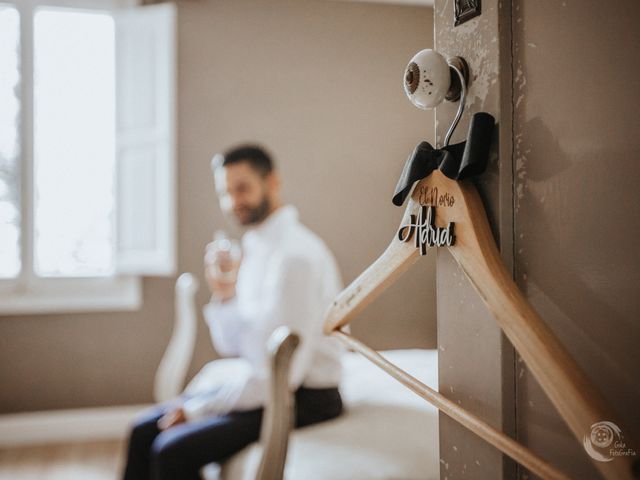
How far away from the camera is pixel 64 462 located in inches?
110

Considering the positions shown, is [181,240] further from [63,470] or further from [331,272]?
[331,272]

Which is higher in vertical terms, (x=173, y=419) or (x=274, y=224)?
(x=274, y=224)

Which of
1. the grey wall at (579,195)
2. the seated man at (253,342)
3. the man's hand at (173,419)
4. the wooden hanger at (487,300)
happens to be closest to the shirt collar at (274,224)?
A: the seated man at (253,342)

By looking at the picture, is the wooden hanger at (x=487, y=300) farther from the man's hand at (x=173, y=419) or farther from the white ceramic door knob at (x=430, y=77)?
the man's hand at (x=173, y=419)

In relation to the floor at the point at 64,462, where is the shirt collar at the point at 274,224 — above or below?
above

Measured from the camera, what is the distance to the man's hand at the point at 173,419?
1.77m

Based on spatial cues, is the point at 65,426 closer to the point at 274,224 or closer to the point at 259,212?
the point at 259,212

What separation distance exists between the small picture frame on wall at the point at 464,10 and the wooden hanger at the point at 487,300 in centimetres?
21

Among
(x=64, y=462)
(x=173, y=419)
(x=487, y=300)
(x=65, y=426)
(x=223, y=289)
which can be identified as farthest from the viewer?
(x=65, y=426)

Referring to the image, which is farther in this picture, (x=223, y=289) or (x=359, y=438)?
(x=223, y=289)

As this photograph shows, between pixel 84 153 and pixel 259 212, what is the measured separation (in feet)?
5.86

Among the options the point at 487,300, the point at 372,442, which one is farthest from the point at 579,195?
the point at 372,442

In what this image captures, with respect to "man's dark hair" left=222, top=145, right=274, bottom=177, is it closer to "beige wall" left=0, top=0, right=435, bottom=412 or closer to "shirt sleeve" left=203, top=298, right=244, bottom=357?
"shirt sleeve" left=203, top=298, right=244, bottom=357

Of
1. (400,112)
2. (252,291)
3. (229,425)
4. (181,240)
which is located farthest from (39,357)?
(400,112)
